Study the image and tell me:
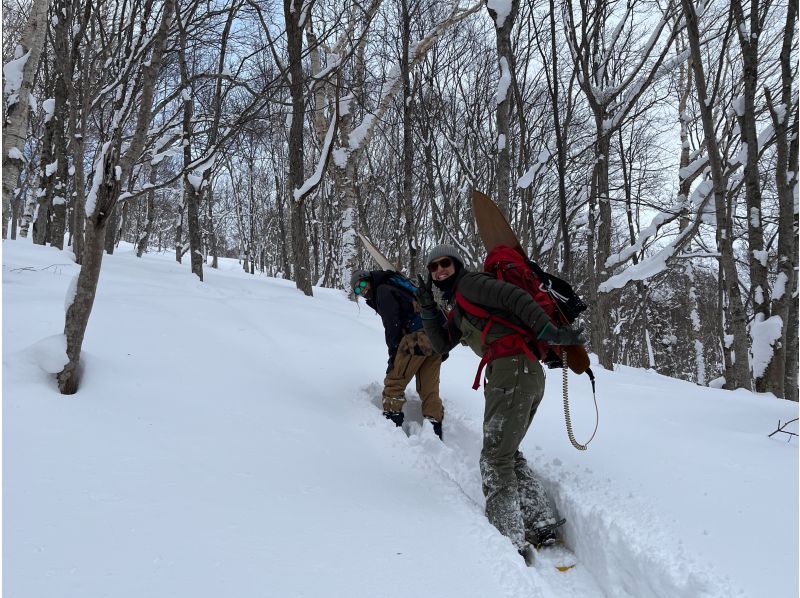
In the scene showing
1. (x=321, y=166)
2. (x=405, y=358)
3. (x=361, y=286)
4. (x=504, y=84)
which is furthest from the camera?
(x=321, y=166)

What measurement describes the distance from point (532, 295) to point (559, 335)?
0.30 m

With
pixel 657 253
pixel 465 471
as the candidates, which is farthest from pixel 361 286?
pixel 657 253

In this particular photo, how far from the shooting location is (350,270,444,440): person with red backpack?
3.77 metres

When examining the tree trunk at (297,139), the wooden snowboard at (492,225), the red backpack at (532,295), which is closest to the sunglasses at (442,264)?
the red backpack at (532,295)

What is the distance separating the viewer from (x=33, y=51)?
4113mm

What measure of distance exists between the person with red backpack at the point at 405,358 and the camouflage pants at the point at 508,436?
116 centimetres

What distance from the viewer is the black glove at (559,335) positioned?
7.71ft

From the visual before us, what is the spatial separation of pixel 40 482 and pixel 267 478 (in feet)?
3.07

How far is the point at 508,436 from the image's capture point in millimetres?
2541

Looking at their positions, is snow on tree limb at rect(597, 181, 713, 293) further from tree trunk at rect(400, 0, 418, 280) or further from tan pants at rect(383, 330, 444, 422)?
tan pants at rect(383, 330, 444, 422)

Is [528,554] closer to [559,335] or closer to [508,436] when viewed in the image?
[508,436]

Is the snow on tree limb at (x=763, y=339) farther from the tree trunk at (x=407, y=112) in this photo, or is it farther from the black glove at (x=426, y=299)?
the black glove at (x=426, y=299)

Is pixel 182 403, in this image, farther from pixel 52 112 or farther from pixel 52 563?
pixel 52 112

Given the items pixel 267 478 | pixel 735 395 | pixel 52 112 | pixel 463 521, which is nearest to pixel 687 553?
pixel 463 521
